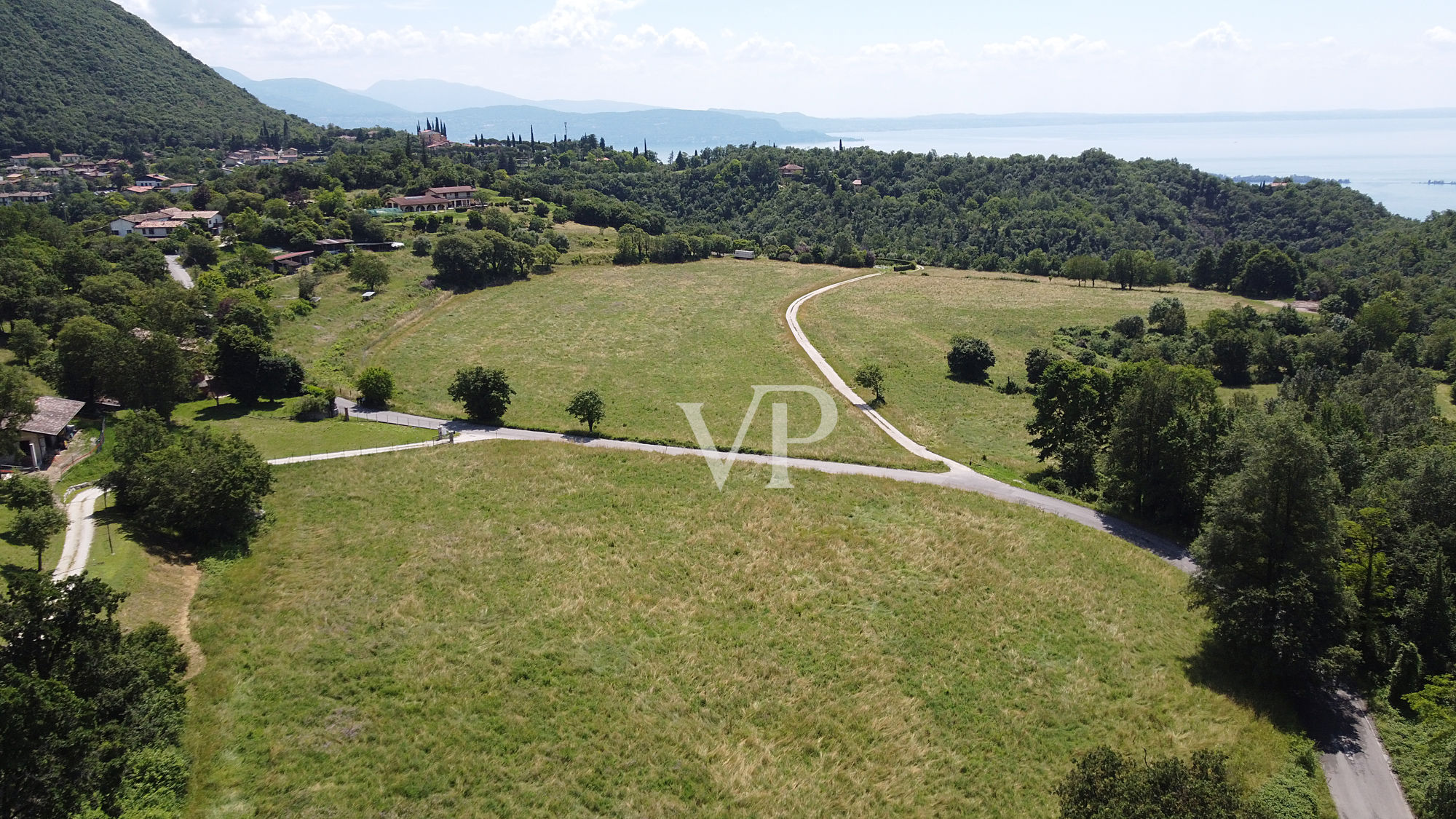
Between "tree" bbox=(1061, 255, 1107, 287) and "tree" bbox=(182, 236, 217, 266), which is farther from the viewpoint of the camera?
"tree" bbox=(1061, 255, 1107, 287)

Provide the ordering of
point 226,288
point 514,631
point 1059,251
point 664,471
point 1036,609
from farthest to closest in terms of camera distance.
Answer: point 1059,251 → point 226,288 → point 664,471 → point 1036,609 → point 514,631

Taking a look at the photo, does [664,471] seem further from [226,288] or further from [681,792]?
[226,288]

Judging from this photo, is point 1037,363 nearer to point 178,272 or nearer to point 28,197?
point 178,272

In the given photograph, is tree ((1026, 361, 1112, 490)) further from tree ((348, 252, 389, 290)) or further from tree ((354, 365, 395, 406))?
tree ((348, 252, 389, 290))

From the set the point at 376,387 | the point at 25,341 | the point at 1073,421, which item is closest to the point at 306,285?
the point at 25,341

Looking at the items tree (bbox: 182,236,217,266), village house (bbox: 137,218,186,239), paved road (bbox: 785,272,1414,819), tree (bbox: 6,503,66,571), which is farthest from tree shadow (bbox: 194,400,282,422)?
paved road (bbox: 785,272,1414,819)

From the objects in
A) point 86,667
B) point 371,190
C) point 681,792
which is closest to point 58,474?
point 86,667

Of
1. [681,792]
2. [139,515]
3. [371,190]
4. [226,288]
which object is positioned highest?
[371,190]
